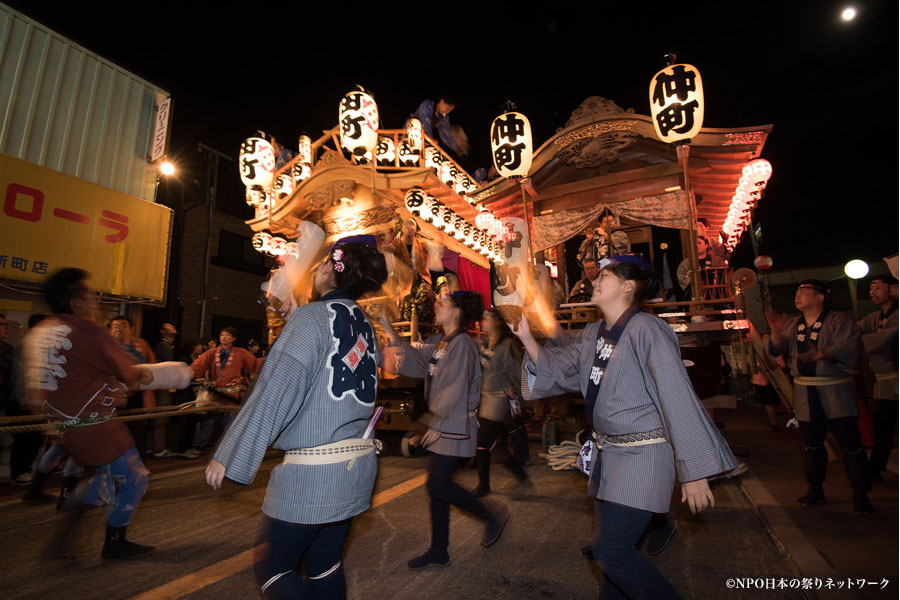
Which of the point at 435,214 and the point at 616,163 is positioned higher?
the point at 616,163

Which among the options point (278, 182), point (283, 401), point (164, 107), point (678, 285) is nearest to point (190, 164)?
point (278, 182)

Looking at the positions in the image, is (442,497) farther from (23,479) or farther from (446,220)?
(446,220)

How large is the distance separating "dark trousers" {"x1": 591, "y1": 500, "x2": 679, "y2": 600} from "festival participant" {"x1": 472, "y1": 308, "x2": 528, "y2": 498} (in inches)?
116

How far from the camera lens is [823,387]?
4.18m

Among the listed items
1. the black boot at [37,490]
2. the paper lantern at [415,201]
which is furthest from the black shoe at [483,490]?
the paper lantern at [415,201]

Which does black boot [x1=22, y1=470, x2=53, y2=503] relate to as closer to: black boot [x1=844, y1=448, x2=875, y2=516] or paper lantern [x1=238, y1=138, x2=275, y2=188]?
black boot [x1=844, y1=448, x2=875, y2=516]

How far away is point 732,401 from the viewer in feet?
21.1

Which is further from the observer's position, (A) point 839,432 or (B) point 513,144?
(B) point 513,144

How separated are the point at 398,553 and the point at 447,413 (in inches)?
46.9

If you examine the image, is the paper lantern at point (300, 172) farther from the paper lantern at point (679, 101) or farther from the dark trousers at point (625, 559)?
the dark trousers at point (625, 559)

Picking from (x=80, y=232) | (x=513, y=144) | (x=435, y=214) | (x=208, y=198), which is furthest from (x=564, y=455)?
(x=208, y=198)

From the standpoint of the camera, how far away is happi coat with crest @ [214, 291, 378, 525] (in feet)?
A: 5.57

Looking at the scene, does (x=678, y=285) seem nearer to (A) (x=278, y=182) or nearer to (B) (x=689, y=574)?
(B) (x=689, y=574)

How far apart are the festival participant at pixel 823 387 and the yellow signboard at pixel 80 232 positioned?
28.2 ft
